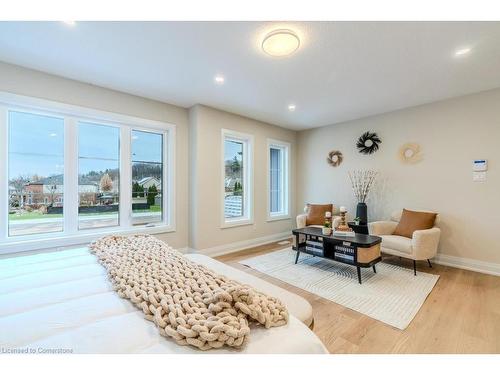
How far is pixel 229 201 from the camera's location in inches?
177

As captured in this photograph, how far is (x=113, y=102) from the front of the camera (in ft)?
10.8

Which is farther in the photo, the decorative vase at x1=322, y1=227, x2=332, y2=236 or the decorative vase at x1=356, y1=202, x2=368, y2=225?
the decorative vase at x1=356, y1=202, x2=368, y2=225

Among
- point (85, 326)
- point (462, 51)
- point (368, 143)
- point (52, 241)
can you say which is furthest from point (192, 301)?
point (368, 143)

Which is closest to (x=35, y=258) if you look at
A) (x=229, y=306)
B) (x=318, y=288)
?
(x=229, y=306)

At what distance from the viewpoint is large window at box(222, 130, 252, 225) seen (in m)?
4.45

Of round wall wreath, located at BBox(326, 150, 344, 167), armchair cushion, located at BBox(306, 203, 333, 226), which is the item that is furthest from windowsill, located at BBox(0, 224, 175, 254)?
round wall wreath, located at BBox(326, 150, 344, 167)

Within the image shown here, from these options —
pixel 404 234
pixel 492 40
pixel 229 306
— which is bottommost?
pixel 404 234

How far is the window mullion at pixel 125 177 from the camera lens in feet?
11.4

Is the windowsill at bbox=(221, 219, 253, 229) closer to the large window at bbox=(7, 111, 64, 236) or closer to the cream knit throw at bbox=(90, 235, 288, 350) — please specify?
the large window at bbox=(7, 111, 64, 236)

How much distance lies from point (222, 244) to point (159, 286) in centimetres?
306

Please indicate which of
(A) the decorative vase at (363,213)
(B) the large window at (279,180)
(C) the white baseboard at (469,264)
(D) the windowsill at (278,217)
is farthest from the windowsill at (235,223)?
(C) the white baseboard at (469,264)

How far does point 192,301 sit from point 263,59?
238 centimetres

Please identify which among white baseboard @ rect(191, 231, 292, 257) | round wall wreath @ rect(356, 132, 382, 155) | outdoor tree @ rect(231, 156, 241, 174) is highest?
round wall wreath @ rect(356, 132, 382, 155)
